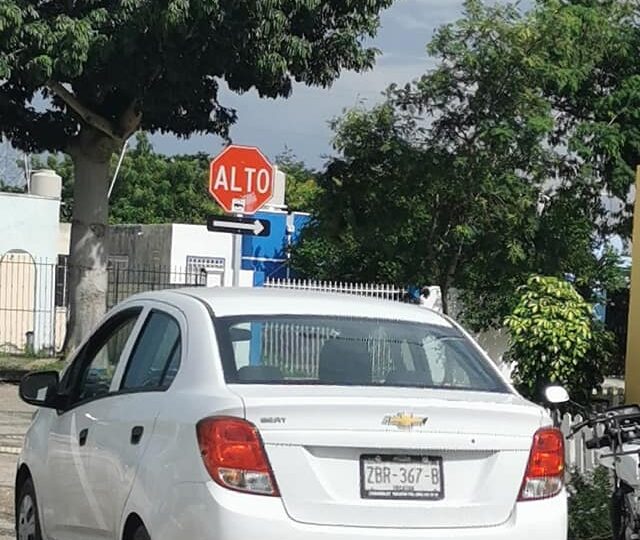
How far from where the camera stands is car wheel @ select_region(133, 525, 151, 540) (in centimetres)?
547

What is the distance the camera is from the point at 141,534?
218 inches

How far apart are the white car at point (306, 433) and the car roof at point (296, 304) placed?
13 mm

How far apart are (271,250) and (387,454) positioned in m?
27.0

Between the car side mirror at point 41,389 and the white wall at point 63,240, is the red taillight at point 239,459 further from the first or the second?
the white wall at point 63,240

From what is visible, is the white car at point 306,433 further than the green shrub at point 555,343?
No

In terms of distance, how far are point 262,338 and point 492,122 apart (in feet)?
50.8

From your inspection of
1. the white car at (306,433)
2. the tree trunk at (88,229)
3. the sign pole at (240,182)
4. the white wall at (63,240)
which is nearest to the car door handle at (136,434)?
the white car at (306,433)

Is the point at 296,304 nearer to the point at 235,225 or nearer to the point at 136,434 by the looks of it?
the point at 136,434

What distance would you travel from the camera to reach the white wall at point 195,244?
122ft

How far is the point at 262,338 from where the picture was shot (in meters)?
5.94

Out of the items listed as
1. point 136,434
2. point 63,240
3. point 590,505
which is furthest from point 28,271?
point 136,434

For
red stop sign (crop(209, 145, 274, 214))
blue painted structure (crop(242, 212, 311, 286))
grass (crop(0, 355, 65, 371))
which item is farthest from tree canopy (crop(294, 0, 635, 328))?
blue painted structure (crop(242, 212, 311, 286))

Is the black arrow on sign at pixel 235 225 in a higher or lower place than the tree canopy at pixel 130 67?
lower

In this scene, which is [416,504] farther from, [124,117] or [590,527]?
[124,117]
